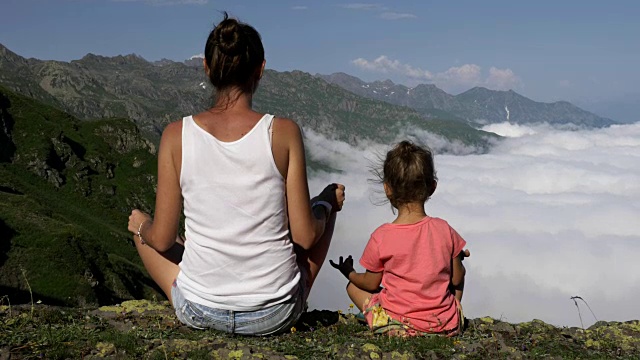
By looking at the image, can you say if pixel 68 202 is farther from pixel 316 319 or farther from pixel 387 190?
pixel 387 190

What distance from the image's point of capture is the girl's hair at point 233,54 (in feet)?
20.2

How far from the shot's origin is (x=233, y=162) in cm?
638

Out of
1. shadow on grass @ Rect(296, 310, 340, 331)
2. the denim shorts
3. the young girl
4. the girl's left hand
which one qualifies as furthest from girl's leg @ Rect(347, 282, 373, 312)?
the girl's left hand

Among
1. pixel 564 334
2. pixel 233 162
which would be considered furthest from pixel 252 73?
pixel 564 334

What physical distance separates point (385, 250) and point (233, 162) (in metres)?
2.66

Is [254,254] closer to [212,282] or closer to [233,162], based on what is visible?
[212,282]

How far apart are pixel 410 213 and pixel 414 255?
0.60 meters

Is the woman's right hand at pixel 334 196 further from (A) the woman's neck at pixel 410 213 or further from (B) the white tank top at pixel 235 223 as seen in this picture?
(B) the white tank top at pixel 235 223

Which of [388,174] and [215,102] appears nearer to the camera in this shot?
[215,102]

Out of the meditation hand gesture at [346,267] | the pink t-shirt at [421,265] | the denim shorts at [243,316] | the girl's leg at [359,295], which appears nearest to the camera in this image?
the denim shorts at [243,316]

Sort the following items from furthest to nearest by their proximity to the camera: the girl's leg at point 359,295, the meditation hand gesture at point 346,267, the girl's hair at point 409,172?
1. the girl's leg at point 359,295
2. the meditation hand gesture at point 346,267
3. the girl's hair at point 409,172

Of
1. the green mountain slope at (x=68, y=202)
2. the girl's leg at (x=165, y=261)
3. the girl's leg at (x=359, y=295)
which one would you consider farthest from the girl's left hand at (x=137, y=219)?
the green mountain slope at (x=68, y=202)

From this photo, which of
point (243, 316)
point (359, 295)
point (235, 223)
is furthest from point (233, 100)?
point (359, 295)

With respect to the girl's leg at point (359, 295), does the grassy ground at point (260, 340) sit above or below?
below
